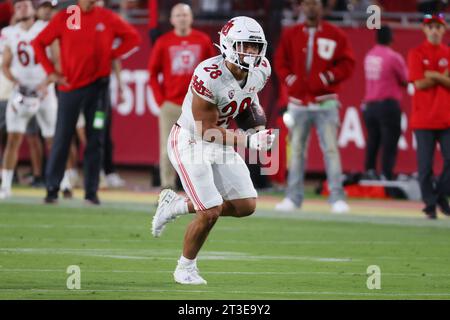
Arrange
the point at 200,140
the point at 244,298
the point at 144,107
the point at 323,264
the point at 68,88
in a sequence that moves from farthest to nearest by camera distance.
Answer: the point at 144,107
the point at 68,88
the point at 323,264
the point at 200,140
the point at 244,298

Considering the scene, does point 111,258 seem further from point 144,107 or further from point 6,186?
point 144,107

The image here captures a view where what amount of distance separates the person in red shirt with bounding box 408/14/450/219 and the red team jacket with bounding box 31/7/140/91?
12.1 ft

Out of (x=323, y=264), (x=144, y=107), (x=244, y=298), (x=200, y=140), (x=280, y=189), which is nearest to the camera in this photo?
(x=244, y=298)

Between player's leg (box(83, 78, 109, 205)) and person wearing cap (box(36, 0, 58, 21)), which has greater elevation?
person wearing cap (box(36, 0, 58, 21))

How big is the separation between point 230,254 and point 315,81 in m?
4.56

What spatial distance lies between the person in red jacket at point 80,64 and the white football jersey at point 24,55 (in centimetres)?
134

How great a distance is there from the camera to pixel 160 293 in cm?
905

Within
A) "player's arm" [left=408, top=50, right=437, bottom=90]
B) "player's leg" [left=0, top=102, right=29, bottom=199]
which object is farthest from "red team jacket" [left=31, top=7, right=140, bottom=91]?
"player's arm" [left=408, top=50, right=437, bottom=90]

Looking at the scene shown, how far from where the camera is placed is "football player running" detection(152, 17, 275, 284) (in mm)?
9719

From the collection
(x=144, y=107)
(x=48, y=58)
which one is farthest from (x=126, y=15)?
(x=48, y=58)

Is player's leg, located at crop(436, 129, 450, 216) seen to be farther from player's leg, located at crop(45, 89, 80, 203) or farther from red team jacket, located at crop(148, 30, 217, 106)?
player's leg, located at crop(45, 89, 80, 203)

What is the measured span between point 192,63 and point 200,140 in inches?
242

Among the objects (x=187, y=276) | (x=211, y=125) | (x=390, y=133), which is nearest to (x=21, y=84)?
(x=390, y=133)

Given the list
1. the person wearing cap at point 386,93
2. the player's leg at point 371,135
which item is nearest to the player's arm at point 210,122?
the person wearing cap at point 386,93
